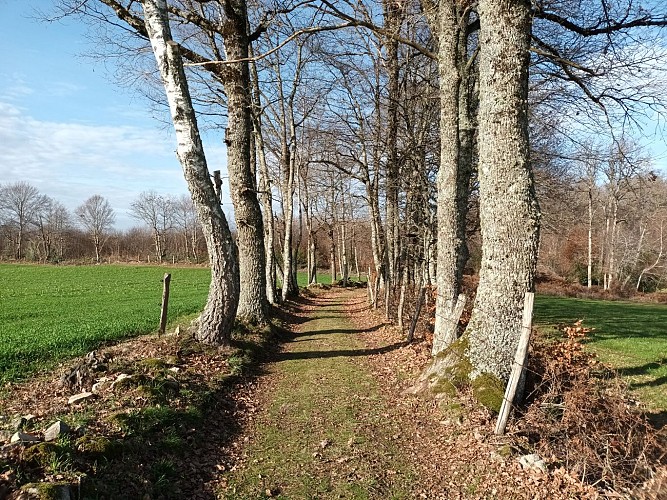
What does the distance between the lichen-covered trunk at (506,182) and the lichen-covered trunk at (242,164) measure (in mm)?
6498

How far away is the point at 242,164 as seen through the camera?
1056 centimetres

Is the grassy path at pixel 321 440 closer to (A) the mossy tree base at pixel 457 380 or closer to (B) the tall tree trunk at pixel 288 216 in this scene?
(A) the mossy tree base at pixel 457 380

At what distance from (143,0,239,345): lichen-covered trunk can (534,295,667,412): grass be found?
834 cm

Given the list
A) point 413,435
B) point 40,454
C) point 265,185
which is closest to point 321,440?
point 413,435

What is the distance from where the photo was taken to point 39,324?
12.4 meters

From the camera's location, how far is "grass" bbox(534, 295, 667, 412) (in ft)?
30.6

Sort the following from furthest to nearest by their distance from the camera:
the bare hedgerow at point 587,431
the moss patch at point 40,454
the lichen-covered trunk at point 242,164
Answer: the lichen-covered trunk at point 242,164
the bare hedgerow at point 587,431
the moss patch at point 40,454

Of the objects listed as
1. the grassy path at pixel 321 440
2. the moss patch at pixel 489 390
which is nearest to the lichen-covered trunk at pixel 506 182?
the moss patch at pixel 489 390

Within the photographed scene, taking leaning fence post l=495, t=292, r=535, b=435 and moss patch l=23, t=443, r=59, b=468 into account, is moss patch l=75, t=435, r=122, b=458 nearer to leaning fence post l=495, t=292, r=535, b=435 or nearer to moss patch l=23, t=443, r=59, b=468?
moss patch l=23, t=443, r=59, b=468

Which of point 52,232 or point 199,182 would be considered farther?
point 52,232

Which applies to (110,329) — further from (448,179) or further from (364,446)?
(448,179)

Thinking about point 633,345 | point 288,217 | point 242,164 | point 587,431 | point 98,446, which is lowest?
point 633,345

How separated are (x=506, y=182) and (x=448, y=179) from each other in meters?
2.44

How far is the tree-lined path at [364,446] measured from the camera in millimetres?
4215
